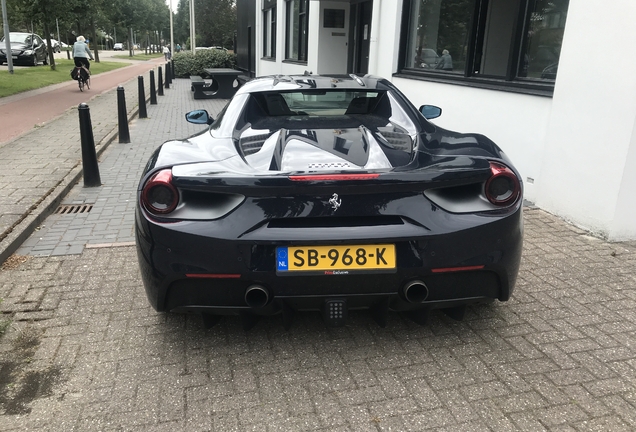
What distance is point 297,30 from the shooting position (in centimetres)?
1636

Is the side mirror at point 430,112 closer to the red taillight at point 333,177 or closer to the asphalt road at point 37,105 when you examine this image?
the red taillight at point 333,177

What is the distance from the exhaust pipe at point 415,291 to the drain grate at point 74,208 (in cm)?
420

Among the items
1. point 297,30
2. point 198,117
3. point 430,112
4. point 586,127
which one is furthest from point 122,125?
point 297,30

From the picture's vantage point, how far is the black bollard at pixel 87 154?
6648 mm

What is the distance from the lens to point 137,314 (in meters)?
3.41

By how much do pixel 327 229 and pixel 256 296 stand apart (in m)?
0.47

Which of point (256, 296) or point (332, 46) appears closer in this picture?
point (256, 296)

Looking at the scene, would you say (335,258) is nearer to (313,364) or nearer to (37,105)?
(313,364)

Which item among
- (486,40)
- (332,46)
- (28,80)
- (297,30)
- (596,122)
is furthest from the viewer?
(28,80)

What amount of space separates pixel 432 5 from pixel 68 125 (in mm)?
7973

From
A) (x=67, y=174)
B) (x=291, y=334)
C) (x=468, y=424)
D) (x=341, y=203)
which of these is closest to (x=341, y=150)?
(x=341, y=203)

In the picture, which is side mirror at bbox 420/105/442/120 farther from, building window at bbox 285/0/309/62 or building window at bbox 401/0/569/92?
building window at bbox 285/0/309/62

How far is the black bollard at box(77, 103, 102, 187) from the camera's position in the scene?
665cm

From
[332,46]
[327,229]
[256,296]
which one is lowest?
[256,296]
